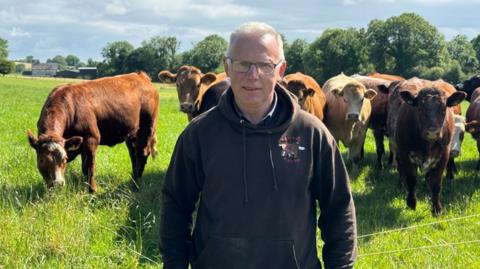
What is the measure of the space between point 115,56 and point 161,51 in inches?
360

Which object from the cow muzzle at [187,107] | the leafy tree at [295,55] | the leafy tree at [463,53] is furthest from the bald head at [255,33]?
the leafy tree at [295,55]

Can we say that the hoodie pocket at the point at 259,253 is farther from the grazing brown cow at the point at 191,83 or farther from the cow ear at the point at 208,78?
the cow ear at the point at 208,78

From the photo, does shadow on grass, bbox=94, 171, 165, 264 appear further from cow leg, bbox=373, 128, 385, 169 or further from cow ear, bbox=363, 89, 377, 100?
cow leg, bbox=373, 128, 385, 169

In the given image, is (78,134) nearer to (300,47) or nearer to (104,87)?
(104,87)

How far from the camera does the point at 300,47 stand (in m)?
84.8

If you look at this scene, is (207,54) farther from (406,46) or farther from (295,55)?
(406,46)

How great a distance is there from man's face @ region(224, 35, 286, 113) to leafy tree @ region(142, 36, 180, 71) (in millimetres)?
94393

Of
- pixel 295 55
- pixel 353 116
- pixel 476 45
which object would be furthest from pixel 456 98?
pixel 476 45

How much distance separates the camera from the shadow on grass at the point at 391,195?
7.08 m

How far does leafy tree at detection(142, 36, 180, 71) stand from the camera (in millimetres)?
96312

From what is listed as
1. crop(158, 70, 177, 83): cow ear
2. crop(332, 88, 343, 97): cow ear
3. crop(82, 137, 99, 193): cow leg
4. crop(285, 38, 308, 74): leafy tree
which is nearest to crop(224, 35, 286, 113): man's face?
crop(82, 137, 99, 193): cow leg

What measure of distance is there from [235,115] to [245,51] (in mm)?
331

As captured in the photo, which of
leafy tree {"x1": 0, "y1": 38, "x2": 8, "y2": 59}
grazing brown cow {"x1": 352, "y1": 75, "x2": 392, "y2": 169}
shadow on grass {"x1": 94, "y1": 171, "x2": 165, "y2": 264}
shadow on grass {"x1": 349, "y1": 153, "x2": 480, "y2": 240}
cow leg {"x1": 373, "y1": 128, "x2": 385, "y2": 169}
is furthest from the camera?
leafy tree {"x1": 0, "y1": 38, "x2": 8, "y2": 59}

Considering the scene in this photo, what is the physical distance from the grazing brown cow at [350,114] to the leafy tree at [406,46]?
58.0 meters
